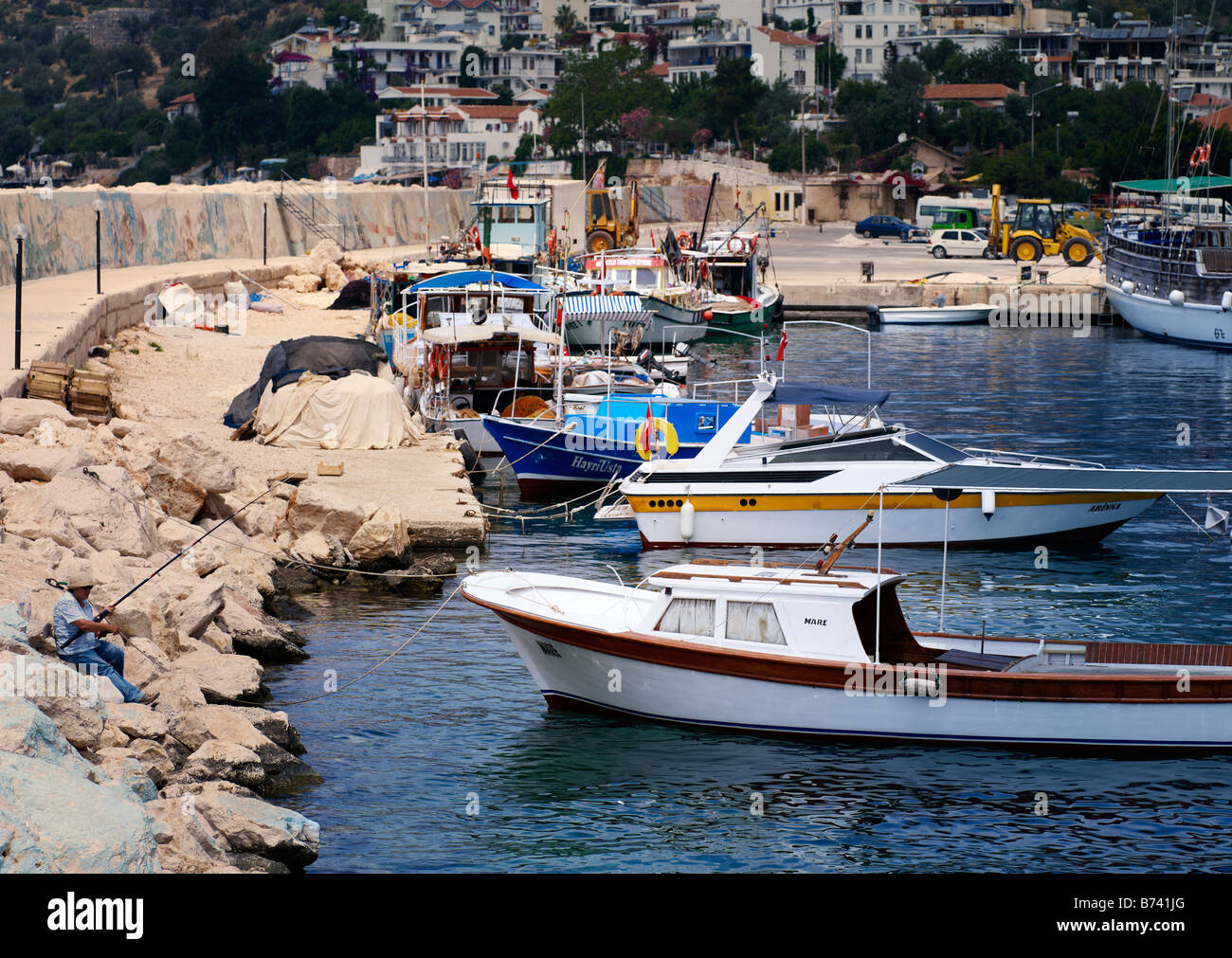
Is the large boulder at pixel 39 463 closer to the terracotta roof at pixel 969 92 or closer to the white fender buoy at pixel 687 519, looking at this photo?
the white fender buoy at pixel 687 519

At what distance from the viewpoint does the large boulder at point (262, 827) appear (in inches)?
507

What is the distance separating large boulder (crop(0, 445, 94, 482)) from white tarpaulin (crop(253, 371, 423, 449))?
32.9 feet

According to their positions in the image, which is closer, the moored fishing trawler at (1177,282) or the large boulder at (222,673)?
the large boulder at (222,673)

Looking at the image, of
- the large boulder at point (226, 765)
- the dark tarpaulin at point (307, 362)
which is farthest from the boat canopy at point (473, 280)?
the large boulder at point (226, 765)

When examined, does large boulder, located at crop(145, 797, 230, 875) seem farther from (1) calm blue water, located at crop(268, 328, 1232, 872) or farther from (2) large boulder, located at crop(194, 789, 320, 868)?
(1) calm blue water, located at crop(268, 328, 1232, 872)

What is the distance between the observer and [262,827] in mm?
13031

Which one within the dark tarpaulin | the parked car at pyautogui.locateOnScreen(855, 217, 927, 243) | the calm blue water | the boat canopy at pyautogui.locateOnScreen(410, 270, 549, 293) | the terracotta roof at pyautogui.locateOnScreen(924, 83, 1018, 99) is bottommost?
the calm blue water

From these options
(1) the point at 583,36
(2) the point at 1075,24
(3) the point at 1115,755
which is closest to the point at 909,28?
(2) the point at 1075,24

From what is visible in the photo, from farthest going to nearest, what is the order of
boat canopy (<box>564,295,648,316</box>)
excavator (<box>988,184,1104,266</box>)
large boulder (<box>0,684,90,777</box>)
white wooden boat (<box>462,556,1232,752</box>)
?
excavator (<box>988,184,1104,266</box>), boat canopy (<box>564,295,648,316</box>), white wooden boat (<box>462,556,1232,752</box>), large boulder (<box>0,684,90,777</box>)

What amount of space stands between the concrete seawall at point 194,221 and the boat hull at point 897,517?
2356cm

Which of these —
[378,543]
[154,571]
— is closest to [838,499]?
[378,543]

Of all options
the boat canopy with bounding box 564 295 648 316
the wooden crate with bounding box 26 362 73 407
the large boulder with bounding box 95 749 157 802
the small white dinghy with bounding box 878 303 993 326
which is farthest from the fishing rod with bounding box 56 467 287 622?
the small white dinghy with bounding box 878 303 993 326

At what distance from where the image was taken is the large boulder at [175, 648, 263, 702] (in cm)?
1688
